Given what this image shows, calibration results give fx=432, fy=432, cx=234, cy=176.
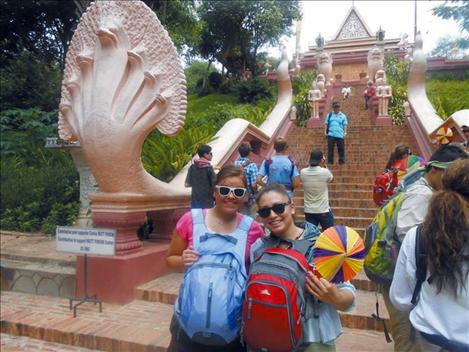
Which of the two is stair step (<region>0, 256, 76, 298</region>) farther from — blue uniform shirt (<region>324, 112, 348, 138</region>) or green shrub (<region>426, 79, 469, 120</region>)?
green shrub (<region>426, 79, 469, 120</region>)

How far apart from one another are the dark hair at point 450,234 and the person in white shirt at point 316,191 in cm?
313

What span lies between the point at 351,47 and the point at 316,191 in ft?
85.6

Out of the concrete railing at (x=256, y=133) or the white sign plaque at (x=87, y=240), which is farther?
the concrete railing at (x=256, y=133)

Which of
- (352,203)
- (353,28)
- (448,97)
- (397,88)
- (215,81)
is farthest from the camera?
(353,28)

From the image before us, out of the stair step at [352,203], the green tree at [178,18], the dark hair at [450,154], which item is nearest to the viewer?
the dark hair at [450,154]

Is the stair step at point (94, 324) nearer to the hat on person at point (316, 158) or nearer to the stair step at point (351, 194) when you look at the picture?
the hat on person at point (316, 158)

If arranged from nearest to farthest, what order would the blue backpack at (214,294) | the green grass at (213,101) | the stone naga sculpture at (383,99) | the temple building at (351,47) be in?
the blue backpack at (214,294) → the stone naga sculpture at (383,99) → the green grass at (213,101) → the temple building at (351,47)

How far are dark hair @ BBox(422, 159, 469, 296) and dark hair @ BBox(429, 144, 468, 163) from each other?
2.62ft

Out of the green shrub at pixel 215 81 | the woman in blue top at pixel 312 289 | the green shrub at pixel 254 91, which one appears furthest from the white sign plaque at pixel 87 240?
the green shrub at pixel 215 81

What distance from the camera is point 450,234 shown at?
1581mm

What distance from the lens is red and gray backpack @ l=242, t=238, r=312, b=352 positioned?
1653 millimetres

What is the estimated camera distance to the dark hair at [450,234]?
62.1 inches

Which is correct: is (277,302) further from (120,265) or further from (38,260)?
(38,260)

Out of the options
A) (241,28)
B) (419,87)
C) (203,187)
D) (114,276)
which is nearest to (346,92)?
(419,87)
